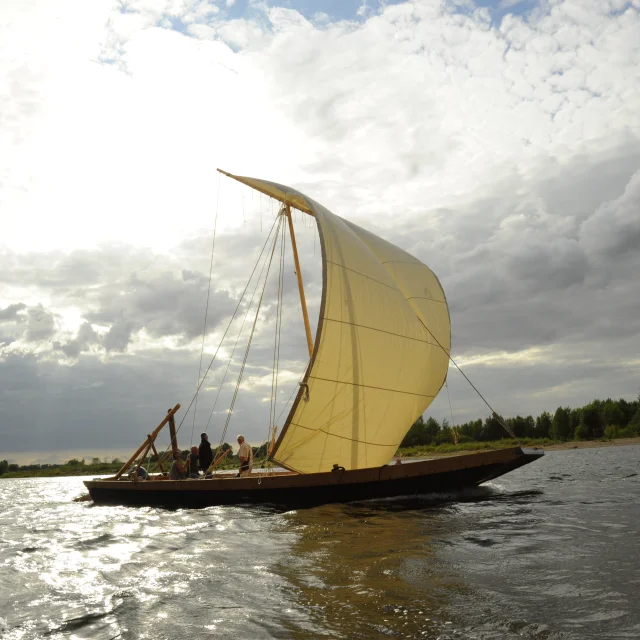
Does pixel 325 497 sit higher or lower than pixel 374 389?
lower

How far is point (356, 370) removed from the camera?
58.0 ft

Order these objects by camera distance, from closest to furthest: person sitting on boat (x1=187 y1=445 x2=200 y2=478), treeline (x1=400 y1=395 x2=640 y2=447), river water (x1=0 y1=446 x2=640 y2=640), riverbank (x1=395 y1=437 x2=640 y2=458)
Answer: river water (x1=0 y1=446 x2=640 y2=640), person sitting on boat (x1=187 y1=445 x2=200 y2=478), riverbank (x1=395 y1=437 x2=640 y2=458), treeline (x1=400 y1=395 x2=640 y2=447)

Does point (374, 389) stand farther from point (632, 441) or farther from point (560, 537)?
point (632, 441)

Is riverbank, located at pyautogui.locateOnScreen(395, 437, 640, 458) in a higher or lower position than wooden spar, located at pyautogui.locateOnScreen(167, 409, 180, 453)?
lower

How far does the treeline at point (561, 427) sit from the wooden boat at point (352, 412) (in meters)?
62.2

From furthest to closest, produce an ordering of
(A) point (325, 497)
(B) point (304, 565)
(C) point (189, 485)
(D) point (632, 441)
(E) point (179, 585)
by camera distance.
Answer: (D) point (632, 441) < (C) point (189, 485) < (A) point (325, 497) < (B) point (304, 565) < (E) point (179, 585)

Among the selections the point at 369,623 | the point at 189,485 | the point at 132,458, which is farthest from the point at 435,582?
the point at 132,458

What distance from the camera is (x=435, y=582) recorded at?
25.1 feet

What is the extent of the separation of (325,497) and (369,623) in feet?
37.2

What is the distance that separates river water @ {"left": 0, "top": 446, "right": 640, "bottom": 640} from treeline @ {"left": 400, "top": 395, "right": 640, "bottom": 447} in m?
68.1

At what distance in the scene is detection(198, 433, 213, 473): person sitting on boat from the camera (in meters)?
22.4

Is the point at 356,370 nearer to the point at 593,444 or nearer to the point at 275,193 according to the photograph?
the point at 275,193

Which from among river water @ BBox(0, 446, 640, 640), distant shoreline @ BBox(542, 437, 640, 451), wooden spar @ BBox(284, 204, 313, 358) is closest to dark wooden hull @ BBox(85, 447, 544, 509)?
river water @ BBox(0, 446, 640, 640)

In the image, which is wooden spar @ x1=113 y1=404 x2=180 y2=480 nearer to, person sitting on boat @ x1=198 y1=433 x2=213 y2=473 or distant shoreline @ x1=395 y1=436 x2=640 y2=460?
person sitting on boat @ x1=198 y1=433 x2=213 y2=473
